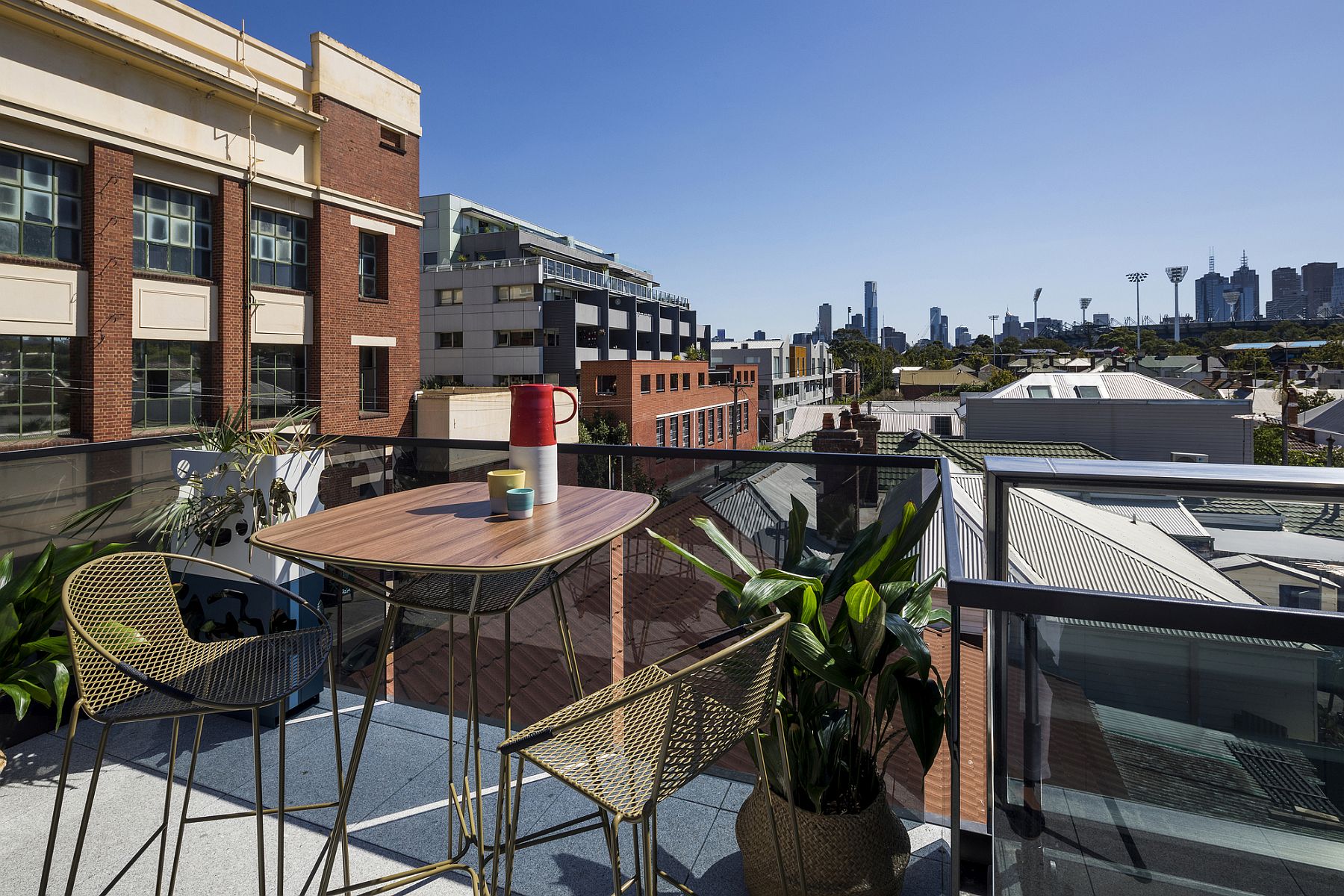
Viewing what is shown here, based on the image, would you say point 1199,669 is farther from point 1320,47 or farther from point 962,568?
point 1320,47

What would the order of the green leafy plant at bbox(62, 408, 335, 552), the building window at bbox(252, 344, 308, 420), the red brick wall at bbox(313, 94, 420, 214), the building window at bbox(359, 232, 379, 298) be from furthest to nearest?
the building window at bbox(359, 232, 379, 298) < the red brick wall at bbox(313, 94, 420, 214) < the building window at bbox(252, 344, 308, 420) < the green leafy plant at bbox(62, 408, 335, 552)

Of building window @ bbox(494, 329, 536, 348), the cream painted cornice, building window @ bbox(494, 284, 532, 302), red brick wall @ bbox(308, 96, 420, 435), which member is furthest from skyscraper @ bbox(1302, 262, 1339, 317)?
the cream painted cornice

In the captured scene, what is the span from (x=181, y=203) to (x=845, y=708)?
1842cm

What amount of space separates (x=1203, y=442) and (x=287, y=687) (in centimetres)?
2703

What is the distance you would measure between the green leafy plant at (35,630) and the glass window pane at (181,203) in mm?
16063

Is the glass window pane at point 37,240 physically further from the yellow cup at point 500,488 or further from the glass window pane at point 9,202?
the yellow cup at point 500,488

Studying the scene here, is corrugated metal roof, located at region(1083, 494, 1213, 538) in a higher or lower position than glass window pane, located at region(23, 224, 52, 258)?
lower

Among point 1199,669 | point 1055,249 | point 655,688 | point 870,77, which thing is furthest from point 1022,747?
point 1055,249

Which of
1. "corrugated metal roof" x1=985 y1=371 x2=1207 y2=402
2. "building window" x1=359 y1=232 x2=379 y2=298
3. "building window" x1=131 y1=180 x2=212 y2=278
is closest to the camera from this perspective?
"building window" x1=131 y1=180 x2=212 y2=278

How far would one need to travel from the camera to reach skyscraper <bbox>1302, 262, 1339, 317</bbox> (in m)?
118

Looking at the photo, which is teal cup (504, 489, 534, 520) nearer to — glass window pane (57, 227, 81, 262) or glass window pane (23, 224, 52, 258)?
glass window pane (23, 224, 52, 258)

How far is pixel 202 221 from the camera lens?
15852mm

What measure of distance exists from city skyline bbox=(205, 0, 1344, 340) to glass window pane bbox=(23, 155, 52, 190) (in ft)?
17.7

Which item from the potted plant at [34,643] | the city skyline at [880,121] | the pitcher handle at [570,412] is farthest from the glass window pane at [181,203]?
the pitcher handle at [570,412]
